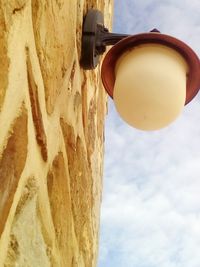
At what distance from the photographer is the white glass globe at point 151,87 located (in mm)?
1462

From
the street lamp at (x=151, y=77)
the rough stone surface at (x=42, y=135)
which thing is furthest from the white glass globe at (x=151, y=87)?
the rough stone surface at (x=42, y=135)

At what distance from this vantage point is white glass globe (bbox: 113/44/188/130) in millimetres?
1462

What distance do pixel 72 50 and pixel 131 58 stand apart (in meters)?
0.17

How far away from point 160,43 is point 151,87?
166 millimetres

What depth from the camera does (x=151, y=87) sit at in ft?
4.76

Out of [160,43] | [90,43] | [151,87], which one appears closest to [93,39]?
[90,43]

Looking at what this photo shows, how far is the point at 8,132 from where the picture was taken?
0.99m

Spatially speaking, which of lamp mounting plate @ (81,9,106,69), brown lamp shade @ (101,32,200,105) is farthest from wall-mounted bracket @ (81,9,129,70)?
brown lamp shade @ (101,32,200,105)

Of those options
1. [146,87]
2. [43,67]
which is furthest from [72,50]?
[43,67]

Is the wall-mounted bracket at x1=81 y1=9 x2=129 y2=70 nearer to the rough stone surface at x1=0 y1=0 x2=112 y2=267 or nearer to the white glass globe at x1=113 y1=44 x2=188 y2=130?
the rough stone surface at x1=0 y1=0 x2=112 y2=267

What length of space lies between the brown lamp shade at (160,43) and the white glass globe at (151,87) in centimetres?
2

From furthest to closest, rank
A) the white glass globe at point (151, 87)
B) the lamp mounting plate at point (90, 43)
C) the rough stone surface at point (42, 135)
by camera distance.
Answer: the lamp mounting plate at point (90, 43), the white glass globe at point (151, 87), the rough stone surface at point (42, 135)

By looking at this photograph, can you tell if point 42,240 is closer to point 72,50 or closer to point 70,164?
point 70,164

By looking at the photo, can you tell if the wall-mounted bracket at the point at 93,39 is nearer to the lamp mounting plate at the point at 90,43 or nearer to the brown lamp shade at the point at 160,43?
the lamp mounting plate at the point at 90,43
